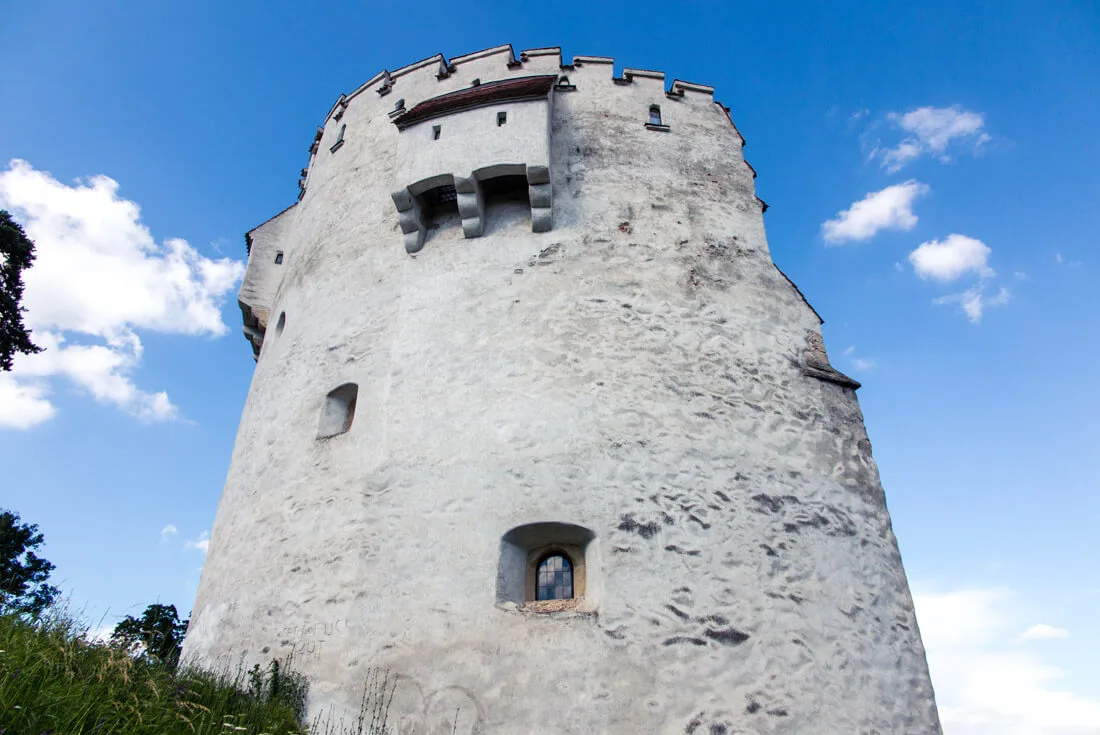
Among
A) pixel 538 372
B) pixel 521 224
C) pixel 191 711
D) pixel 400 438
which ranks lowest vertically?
pixel 191 711

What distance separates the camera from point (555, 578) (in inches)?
305

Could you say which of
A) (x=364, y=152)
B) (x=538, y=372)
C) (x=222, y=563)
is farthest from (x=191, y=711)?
(x=364, y=152)

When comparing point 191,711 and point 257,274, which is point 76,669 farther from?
point 257,274

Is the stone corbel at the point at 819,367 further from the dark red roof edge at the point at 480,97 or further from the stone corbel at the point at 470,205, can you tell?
the dark red roof edge at the point at 480,97

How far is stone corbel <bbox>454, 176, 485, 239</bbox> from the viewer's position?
10328mm

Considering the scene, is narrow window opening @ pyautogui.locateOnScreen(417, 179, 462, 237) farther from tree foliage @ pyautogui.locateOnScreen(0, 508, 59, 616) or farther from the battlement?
tree foliage @ pyautogui.locateOnScreen(0, 508, 59, 616)

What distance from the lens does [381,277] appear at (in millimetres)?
10492

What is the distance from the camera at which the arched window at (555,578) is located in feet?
25.1

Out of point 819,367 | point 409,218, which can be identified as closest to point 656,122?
point 409,218

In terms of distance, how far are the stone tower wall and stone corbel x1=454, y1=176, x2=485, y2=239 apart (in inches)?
5.9

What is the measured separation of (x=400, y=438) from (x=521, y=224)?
3.56 m

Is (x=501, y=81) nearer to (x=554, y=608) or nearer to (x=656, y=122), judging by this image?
(x=656, y=122)

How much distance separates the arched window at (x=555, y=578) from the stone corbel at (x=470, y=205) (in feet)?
15.3

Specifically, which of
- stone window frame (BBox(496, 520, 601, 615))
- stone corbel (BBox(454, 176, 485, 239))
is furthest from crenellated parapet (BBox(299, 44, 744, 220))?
stone window frame (BBox(496, 520, 601, 615))
